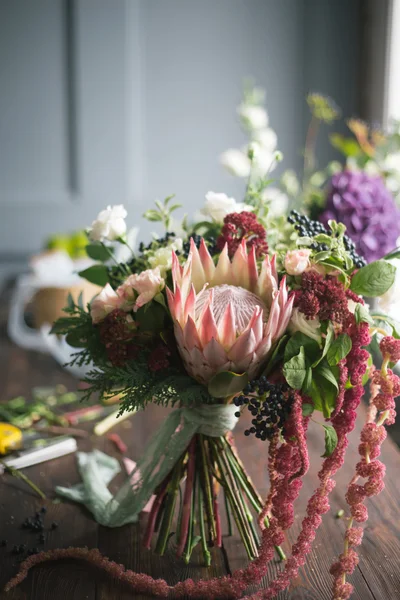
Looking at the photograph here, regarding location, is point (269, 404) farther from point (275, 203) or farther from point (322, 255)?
point (275, 203)

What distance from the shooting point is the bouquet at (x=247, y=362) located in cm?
75

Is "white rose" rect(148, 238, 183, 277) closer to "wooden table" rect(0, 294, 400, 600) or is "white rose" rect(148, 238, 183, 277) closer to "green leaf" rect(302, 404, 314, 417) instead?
"green leaf" rect(302, 404, 314, 417)

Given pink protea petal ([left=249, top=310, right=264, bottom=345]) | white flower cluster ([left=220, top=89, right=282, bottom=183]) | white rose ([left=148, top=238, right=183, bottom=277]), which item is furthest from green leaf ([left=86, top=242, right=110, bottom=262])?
pink protea petal ([left=249, top=310, right=264, bottom=345])

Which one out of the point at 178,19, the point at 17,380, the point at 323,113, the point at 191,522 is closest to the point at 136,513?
the point at 191,522

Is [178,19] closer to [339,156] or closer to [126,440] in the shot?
[339,156]

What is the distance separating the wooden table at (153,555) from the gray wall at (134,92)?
7.11ft

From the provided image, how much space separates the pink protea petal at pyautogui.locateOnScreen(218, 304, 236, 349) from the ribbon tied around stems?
15 cm

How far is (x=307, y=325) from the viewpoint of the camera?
0.76 metres

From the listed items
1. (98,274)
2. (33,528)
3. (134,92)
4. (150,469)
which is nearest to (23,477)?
(33,528)

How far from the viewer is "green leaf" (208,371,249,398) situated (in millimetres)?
755

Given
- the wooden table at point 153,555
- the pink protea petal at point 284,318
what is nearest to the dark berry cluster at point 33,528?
the wooden table at point 153,555

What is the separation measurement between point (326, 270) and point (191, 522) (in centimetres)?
39

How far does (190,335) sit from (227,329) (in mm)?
42

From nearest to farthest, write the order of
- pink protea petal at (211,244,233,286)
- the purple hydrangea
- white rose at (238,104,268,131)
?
pink protea petal at (211,244,233,286) < the purple hydrangea < white rose at (238,104,268,131)
